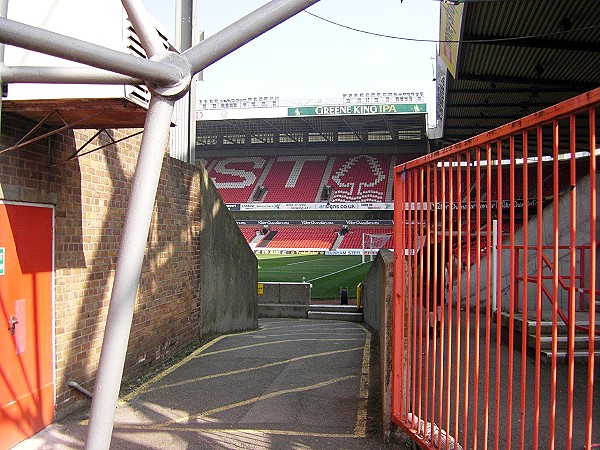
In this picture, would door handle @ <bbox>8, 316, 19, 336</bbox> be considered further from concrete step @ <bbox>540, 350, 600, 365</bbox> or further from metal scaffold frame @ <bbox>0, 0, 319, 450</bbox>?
concrete step @ <bbox>540, 350, 600, 365</bbox>

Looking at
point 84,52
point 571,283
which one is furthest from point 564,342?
point 84,52

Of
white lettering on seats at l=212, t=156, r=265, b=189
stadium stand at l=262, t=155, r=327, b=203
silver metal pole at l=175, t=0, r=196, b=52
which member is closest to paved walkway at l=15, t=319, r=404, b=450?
silver metal pole at l=175, t=0, r=196, b=52

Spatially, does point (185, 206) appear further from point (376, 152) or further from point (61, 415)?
point (376, 152)

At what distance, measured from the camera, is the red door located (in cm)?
459

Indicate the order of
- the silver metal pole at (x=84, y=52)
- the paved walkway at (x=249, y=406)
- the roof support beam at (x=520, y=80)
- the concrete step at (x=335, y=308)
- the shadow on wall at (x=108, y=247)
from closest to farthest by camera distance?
the silver metal pole at (x=84, y=52) < the paved walkway at (x=249, y=406) < the shadow on wall at (x=108, y=247) < the roof support beam at (x=520, y=80) < the concrete step at (x=335, y=308)

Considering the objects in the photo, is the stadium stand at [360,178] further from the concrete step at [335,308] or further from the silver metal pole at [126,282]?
the silver metal pole at [126,282]

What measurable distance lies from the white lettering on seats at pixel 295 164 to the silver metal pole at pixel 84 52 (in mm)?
47600

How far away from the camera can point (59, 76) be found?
8.14 feet

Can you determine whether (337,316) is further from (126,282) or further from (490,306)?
(126,282)

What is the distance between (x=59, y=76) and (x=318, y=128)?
1678 inches

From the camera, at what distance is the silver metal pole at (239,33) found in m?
2.55

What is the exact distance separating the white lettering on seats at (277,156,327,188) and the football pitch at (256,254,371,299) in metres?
9.79

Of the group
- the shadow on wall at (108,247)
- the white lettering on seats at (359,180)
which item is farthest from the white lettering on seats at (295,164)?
the shadow on wall at (108,247)

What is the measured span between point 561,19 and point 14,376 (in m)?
9.91
